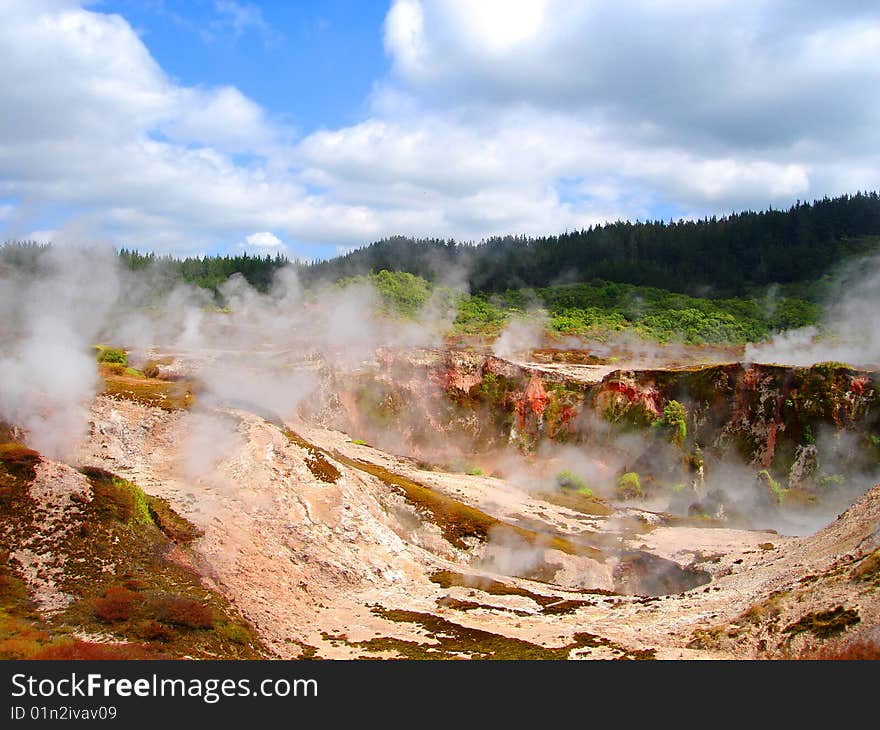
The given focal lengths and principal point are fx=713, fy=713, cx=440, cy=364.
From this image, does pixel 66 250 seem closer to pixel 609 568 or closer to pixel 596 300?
pixel 609 568

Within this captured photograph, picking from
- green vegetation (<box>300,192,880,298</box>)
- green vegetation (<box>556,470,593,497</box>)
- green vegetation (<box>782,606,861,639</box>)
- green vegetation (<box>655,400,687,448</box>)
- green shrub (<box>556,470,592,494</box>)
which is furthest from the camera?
green vegetation (<box>300,192,880,298</box>)

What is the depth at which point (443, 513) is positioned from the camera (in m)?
36.8

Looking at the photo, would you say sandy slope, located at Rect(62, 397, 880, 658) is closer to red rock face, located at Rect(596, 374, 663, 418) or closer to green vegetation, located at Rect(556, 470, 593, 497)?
green vegetation, located at Rect(556, 470, 593, 497)

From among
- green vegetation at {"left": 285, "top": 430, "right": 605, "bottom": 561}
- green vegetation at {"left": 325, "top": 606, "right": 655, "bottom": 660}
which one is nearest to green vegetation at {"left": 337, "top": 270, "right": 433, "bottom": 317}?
green vegetation at {"left": 285, "top": 430, "right": 605, "bottom": 561}

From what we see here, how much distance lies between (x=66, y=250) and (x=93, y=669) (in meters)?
47.4

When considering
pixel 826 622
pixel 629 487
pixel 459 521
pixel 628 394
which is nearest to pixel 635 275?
pixel 628 394

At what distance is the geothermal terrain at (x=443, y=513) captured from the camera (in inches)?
857

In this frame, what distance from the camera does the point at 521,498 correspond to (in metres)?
46.7

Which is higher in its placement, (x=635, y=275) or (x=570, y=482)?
(x=635, y=275)

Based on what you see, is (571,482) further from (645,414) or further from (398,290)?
(398,290)

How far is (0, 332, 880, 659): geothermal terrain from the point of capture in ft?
71.4

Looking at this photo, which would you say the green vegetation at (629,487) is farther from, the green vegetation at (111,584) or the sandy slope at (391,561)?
the green vegetation at (111,584)

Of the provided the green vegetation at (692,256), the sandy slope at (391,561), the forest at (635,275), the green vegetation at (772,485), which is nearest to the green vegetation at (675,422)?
the green vegetation at (772,485)

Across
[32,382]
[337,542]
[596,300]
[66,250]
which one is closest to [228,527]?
[337,542]
